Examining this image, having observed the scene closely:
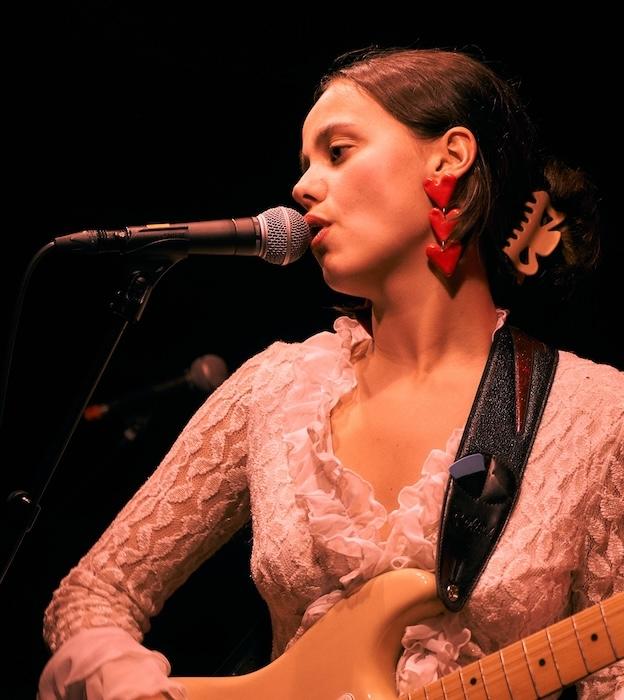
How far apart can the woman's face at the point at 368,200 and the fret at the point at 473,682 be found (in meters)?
0.76

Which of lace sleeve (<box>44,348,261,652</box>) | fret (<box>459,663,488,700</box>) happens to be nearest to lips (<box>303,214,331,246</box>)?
lace sleeve (<box>44,348,261,652</box>)

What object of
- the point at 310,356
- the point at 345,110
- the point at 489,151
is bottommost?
the point at 310,356

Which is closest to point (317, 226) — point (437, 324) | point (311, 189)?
point (311, 189)

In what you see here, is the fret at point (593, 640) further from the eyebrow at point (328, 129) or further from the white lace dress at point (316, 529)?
the eyebrow at point (328, 129)

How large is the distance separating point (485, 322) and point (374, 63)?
23.4 inches

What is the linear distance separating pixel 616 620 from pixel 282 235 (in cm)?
84

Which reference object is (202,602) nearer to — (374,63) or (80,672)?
(80,672)

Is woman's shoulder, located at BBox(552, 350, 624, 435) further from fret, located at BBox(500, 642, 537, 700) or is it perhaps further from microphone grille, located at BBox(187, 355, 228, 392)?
microphone grille, located at BBox(187, 355, 228, 392)

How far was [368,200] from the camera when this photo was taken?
1.97 m

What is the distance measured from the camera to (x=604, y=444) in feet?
5.91

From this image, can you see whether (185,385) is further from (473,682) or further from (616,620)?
(616,620)

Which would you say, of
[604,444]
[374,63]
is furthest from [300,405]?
[374,63]

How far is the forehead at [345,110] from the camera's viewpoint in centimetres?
203

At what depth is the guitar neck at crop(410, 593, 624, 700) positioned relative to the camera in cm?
147
